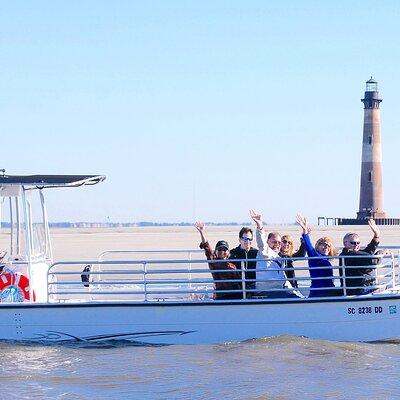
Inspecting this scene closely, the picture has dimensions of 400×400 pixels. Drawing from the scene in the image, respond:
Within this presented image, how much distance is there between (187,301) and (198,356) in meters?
0.83

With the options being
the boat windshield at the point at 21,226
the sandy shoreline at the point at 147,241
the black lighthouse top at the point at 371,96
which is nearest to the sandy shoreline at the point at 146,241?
the sandy shoreline at the point at 147,241

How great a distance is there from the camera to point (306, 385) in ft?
36.3

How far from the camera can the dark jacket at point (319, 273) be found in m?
13.0

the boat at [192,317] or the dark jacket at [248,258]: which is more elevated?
the dark jacket at [248,258]

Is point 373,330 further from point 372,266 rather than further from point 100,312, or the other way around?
point 100,312

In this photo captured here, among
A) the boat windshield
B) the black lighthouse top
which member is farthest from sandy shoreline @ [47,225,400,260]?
the boat windshield

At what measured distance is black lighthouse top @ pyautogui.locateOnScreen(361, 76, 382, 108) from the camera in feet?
216

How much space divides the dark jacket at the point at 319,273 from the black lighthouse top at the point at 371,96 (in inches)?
2112

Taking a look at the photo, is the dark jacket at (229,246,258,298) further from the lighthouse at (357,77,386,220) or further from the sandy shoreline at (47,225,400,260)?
the lighthouse at (357,77,386,220)

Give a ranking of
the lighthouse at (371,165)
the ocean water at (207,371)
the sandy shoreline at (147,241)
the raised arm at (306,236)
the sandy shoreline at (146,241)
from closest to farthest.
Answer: the ocean water at (207,371)
the raised arm at (306,236)
the sandy shoreline at (147,241)
the sandy shoreline at (146,241)
the lighthouse at (371,165)

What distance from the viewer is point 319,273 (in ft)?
43.3

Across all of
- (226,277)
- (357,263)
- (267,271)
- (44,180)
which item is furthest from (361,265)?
(44,180)

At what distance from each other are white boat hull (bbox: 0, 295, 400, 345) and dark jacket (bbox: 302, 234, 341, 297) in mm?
222

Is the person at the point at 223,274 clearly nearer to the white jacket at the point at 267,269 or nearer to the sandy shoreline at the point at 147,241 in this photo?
the white jacket at the point at 267,269
